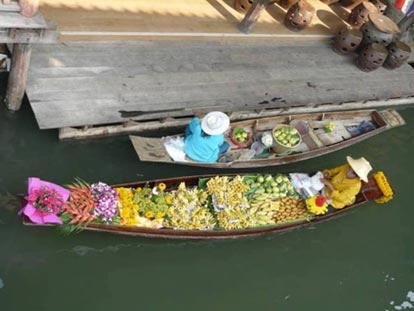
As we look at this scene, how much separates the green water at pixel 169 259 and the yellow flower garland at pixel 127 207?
53 centimetres

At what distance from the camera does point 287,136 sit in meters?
10.1

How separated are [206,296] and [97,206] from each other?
208cm

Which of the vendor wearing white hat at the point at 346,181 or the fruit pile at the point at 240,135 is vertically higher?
the vendor wearing white hat at the point at 346,181

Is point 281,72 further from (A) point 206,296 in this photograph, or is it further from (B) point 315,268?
(A) point 206,296

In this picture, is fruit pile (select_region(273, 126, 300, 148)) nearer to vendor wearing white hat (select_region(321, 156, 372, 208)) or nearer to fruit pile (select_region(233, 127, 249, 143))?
fruit pile (select_region(233, 127, 249, 143))

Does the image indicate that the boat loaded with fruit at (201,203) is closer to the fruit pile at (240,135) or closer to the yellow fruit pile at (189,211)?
the yellow fruit pile at (189,211)

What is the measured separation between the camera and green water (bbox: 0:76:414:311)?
26.5ft

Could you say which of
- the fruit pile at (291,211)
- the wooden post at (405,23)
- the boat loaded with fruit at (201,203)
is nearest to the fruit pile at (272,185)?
the boat loaded with fruit at (201,203)

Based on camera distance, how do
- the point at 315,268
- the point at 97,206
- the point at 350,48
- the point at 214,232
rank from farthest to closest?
1. the point at 350,48
2. the point at 315,268
3. the point at 214,232
4. the point at 97,206

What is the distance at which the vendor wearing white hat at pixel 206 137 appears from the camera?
29.5 ft

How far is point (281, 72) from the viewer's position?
38.7 feet

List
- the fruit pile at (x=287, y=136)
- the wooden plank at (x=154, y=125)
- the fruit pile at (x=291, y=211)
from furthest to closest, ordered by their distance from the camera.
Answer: the fruit pile at (x=287, y=136) → the wooden plank at (x=154, y=125) → the fruit pile at (x=291, y=211)

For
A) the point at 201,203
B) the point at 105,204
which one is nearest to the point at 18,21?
the point at 105,204

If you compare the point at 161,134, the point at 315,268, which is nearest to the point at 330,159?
the point at 315,268
